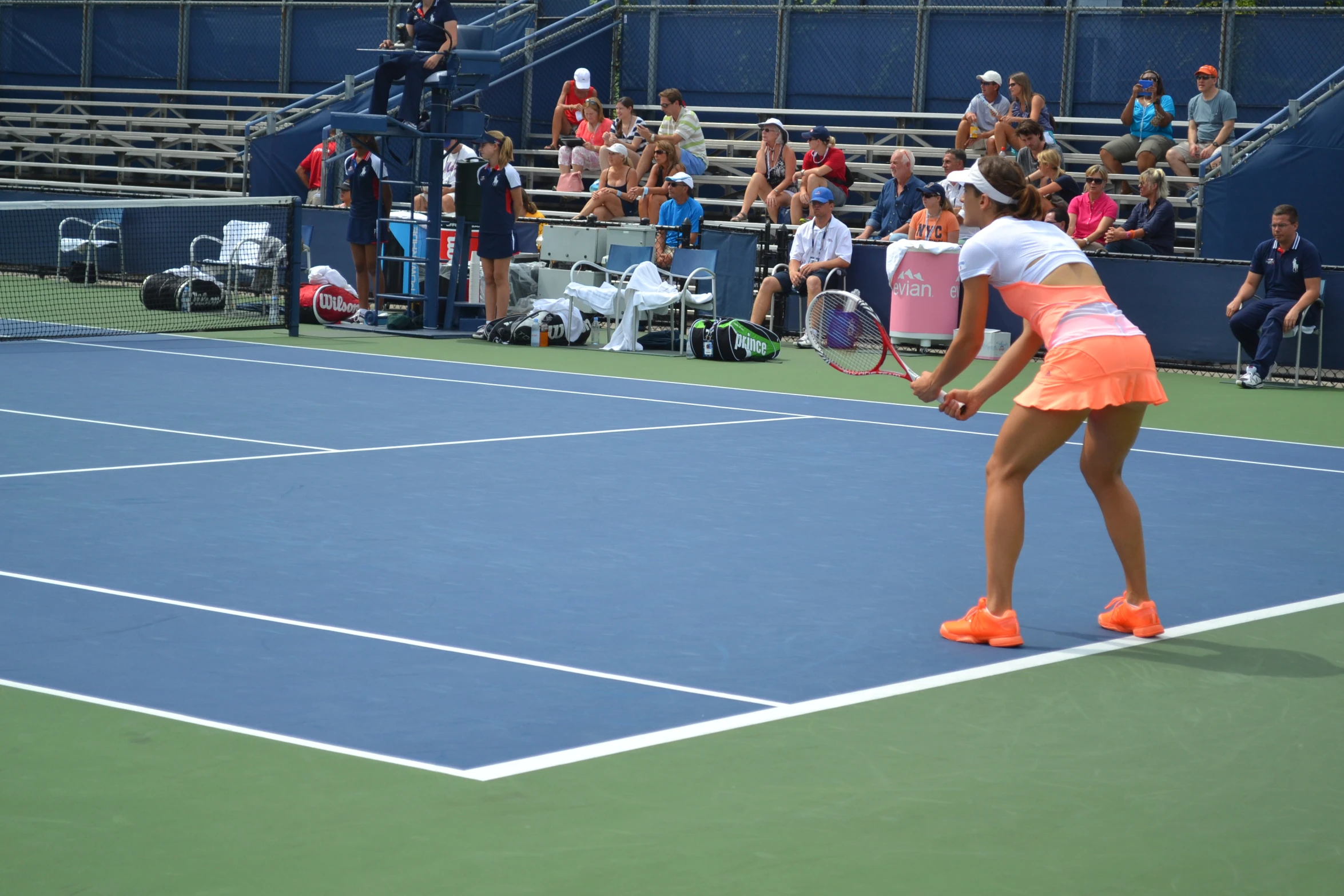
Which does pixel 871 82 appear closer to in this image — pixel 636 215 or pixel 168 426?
pixel 636 215

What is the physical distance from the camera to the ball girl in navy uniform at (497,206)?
55.1 ft

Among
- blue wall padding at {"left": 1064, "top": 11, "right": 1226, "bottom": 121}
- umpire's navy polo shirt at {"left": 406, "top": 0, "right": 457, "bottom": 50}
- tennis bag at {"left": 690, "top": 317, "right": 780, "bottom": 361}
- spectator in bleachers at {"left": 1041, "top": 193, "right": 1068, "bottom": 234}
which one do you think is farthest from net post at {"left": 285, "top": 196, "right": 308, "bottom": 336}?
blue wall padding at {"left": 1064, "top": 11, "right": 1226, "bottom": 121}

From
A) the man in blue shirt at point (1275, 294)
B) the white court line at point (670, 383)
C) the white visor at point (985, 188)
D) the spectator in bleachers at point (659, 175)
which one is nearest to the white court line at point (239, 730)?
the white visor at point (985, 188)

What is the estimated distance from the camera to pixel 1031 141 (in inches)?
715

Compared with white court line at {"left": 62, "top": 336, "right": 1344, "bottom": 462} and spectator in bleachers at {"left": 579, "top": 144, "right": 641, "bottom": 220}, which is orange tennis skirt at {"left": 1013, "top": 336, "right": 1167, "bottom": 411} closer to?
white court line at {"left": 62, "top": 336, "right": 1344, "bottom": 462}

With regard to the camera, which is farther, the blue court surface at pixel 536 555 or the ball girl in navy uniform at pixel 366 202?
the ball girl in navy uniform at pixel 366 202

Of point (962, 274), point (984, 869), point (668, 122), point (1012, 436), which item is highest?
point (668, 122)

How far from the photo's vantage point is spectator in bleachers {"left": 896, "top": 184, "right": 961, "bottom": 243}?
16984 millimetres

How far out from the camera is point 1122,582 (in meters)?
6.68

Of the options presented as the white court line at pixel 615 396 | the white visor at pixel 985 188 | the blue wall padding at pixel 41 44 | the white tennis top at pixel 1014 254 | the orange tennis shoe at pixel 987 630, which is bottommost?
the orange tennis shoe at pixel 987 630

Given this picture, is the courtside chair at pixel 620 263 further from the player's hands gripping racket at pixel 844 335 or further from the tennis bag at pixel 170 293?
the player's hands gripping racket at pixel 844 335

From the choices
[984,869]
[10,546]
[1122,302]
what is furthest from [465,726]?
[1122,302]

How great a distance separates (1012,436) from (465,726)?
207cm

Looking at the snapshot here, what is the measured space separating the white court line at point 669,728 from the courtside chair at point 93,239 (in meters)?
17.3
